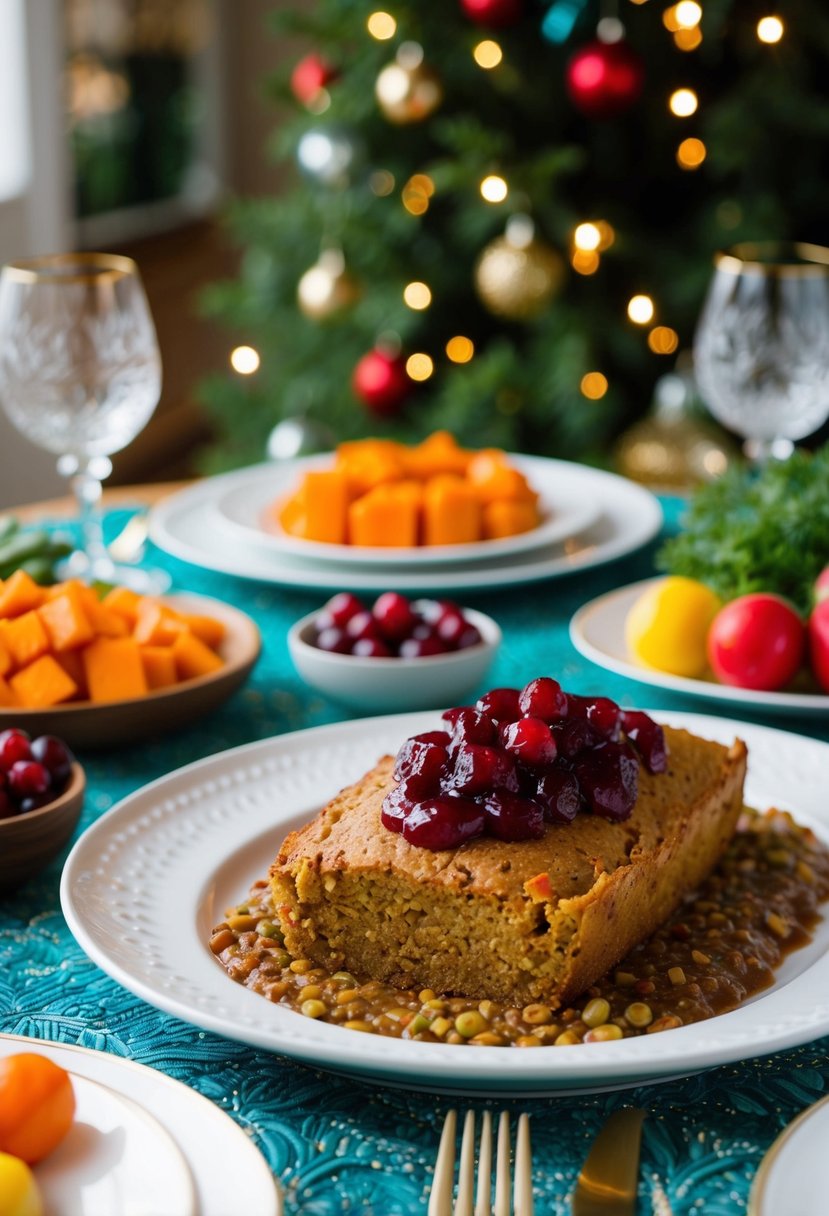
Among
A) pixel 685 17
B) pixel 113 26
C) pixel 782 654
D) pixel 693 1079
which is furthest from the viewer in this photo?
pixel 113 26

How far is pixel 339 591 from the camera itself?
214cm

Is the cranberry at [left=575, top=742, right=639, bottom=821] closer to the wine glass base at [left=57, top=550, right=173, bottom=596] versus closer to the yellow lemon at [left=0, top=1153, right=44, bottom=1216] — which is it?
the yellow lemon at [left=0, top=1153, right=44, bottom=1216]

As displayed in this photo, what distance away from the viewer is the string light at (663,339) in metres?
3.89

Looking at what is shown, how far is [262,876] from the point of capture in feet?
4.29

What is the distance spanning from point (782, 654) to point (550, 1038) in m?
0.81

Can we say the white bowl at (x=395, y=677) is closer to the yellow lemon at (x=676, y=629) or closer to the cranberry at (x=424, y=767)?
the yellow lemon at (x=676, y=629)

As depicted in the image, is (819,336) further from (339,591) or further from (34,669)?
(34,669)

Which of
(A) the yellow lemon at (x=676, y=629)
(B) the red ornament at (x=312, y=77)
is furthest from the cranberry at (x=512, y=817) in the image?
(B) the red ornament at (x=312, y=77)

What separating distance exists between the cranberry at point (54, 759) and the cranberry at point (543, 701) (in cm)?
47

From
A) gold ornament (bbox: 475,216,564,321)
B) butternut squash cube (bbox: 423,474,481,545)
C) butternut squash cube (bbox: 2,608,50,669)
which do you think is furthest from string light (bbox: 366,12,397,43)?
butternut squash cube (bbox: 2,608,50,669)

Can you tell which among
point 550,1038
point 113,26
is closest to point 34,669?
point 550,1038

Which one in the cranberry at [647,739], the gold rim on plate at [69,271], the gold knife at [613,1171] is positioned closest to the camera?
the gold knife at [613,1171]

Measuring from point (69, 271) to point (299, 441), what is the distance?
5.15 feet

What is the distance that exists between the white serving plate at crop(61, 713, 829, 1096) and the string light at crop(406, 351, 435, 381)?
8.65ft
